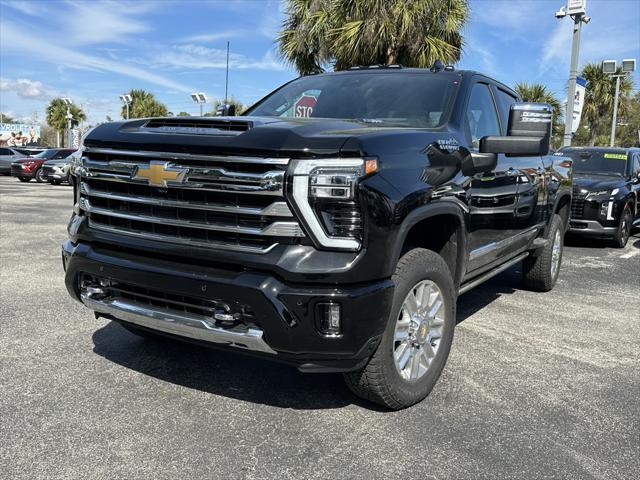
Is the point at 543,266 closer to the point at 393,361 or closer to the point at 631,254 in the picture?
the point at 393,361

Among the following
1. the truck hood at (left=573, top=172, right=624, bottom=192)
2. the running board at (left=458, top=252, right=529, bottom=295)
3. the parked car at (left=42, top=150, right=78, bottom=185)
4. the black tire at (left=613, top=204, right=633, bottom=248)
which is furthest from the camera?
the parked car at (left=42, top=150, right=78, bottom=185)

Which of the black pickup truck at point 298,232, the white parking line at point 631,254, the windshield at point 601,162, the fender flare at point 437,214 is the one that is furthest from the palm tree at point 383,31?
the fender flare at point 437,214

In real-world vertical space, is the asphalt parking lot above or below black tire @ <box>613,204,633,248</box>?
below

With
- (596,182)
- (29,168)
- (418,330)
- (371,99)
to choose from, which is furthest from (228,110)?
(29,168)

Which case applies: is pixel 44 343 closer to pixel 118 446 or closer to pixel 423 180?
pixel 118 446

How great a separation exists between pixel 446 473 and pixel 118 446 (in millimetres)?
1520

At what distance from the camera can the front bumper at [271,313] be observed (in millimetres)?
2611

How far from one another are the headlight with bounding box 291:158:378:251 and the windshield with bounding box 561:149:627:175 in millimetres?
8930

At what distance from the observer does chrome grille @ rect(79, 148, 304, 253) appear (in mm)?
2658

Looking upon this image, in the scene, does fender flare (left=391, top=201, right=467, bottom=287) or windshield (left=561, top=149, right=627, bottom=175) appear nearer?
fender flare (left=391, top=201, right=467, bottom=287)

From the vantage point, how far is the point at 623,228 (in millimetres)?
9633

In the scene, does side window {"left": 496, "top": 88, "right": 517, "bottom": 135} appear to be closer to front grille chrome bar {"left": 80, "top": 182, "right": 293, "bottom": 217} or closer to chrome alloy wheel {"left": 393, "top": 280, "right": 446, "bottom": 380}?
chrome alloy wheel {"left": 393, "top": 280, "right": 446, "bottom": 380}

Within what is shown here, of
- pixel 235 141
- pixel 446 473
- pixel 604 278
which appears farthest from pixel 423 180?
pixel 604 278

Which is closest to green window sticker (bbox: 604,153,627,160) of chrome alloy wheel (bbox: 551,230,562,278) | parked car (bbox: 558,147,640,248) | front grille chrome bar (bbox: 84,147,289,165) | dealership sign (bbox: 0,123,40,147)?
parked car (bbox: 558,147,640,248)
